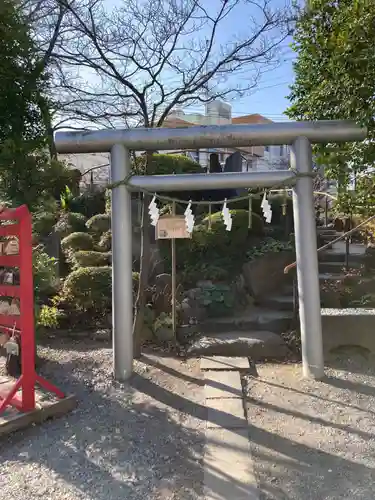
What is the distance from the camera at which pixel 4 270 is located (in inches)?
178

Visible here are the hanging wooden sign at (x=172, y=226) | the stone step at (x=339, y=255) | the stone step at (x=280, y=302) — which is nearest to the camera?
the hanging wooden sign at (x=172, y=226)

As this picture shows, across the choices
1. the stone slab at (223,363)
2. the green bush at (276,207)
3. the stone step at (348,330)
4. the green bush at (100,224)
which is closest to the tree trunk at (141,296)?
the stone slab at (223,363)

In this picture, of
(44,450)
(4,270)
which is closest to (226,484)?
(44,450)

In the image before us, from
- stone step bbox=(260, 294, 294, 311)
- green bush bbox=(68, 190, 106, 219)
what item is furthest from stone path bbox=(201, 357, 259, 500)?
green bush bbox=(68, 190, 106, 219)

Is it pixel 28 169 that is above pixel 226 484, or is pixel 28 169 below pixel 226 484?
above

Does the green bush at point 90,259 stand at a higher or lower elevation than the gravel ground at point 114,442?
higher

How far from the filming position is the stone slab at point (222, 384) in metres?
4.14

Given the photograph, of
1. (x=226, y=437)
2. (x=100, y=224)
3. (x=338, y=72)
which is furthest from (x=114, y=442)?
(x=100, y=224)

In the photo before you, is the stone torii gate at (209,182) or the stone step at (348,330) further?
the stone step at (348,330)

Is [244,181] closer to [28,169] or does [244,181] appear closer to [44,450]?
[28,169]

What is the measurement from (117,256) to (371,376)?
2774 mm

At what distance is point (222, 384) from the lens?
4.37m

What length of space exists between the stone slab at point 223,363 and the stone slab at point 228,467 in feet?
4.19

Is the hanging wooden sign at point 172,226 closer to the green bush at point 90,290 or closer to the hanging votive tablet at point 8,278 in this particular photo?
the hanging votive tablet at point 8,278
